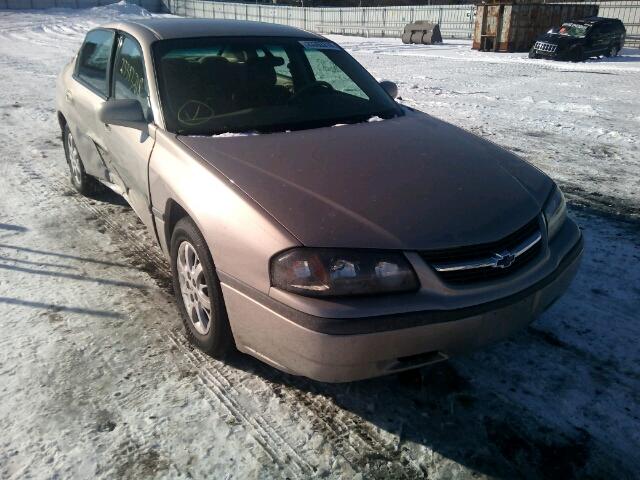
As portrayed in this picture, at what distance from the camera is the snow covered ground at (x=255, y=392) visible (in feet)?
7.08

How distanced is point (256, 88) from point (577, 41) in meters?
16.4

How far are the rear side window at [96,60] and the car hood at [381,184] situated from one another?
5.56 feet

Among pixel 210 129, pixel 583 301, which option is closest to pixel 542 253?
pixel 583 301

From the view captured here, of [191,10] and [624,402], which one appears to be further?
[191,10]

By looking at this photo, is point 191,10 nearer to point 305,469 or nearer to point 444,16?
point 444,16

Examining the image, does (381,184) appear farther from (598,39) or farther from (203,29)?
(598,39)

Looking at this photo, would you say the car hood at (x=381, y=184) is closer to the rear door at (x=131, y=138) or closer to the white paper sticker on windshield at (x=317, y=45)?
the rear door at (x=131, y=138)

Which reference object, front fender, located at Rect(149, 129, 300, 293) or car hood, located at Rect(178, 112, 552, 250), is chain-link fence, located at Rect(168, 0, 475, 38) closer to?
car hood, located at Rect(178, 112, 552, 250)

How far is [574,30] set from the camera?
673 inches

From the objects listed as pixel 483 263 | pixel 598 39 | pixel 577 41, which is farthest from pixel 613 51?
pixel 483 263

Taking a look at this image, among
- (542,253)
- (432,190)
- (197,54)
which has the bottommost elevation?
(542,253)

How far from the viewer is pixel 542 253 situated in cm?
250

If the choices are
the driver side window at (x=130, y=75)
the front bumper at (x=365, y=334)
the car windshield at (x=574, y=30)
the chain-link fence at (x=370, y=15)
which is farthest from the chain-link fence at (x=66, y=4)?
the front bumper at (x=365, y=334)

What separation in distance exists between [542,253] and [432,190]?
23.0 inches
